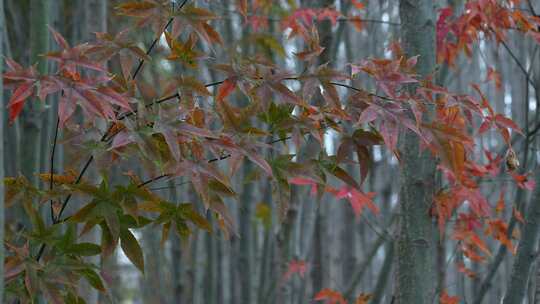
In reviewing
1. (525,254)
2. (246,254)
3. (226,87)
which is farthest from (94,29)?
(246,254)

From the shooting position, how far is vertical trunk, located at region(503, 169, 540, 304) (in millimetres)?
1898

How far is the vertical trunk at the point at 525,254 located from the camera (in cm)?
190

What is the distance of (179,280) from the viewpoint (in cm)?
425

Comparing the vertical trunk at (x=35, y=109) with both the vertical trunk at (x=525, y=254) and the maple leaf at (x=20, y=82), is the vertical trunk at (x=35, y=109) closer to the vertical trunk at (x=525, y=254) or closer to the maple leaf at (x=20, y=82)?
the maple leaf at (x=20, y=82)

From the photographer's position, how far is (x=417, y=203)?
1.90 meters

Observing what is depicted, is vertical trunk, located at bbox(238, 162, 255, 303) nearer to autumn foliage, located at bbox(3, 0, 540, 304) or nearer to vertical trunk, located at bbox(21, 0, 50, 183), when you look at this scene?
vertical trunk, located at bbox(21, 0, 50, 183)

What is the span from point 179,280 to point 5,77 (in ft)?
10.1

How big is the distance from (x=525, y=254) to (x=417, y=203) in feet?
1.06

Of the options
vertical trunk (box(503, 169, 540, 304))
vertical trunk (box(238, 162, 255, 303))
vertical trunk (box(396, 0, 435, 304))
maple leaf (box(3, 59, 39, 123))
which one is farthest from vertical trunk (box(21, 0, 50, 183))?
vertical trunk (box(238, 162, 255, 303))

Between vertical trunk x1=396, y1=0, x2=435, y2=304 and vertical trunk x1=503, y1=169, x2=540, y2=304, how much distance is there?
8.9 inches

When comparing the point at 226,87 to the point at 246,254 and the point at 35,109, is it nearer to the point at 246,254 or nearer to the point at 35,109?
the point at 35,109

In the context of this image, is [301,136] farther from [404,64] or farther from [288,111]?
[404,64]

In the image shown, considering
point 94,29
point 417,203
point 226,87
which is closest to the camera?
point 226,87

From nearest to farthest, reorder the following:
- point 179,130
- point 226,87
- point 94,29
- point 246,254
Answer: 1. point 179,130
2. point 226,87
3. point 94,29
4. point 246,254
